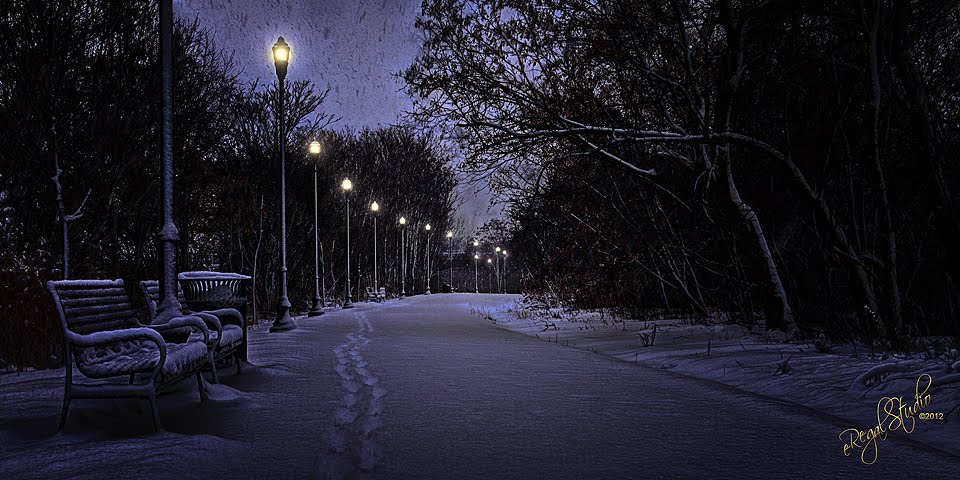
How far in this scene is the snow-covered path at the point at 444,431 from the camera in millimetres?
4031

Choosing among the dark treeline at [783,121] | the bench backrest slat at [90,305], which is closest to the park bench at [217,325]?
the bench backrest slat at [90,305]

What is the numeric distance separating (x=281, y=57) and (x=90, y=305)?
1252 centimetres

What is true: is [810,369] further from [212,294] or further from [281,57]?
[281,57]

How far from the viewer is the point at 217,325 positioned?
6.67 m

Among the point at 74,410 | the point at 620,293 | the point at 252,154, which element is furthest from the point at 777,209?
the point at 252,154

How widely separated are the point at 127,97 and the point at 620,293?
40.6ft

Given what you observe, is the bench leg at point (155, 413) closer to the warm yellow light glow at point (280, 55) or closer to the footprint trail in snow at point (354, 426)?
the footprint trail in snow at point (354, 426)

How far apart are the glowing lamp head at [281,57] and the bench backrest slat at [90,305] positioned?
11383mm

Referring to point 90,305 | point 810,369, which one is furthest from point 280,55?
point 810,369

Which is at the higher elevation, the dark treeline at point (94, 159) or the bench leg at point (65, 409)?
the dark treeline at point (94, 159)

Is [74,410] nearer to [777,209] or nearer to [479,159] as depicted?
[479,159]

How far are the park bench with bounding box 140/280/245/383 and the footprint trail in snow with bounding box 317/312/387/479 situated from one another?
128cm

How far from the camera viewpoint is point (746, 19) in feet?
29.9

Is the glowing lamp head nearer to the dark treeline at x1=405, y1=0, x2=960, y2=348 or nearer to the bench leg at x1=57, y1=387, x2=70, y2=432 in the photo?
the dark treeline at x1=405, y1=0, x2=960, y2=348
